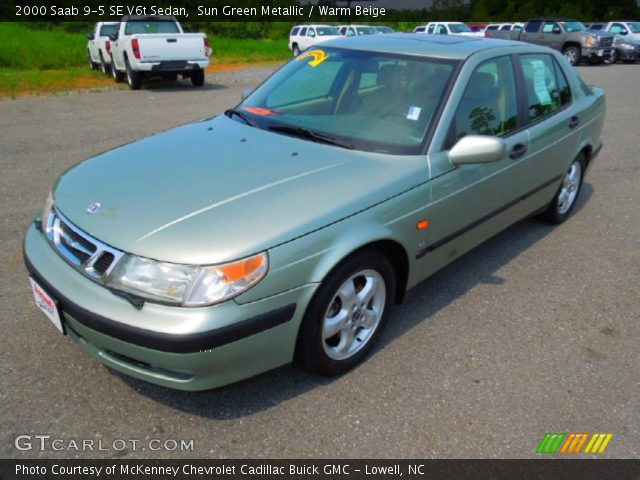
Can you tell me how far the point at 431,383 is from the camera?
2842 millimetres

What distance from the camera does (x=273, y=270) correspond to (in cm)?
231

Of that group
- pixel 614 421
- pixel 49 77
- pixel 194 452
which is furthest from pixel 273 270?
pixel 49 77

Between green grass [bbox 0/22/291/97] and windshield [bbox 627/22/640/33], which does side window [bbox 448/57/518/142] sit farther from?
windshield [bbox 627/22/640/33]

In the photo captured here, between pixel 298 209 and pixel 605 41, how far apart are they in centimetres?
2330

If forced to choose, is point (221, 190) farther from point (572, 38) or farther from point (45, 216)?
point (572, 38)

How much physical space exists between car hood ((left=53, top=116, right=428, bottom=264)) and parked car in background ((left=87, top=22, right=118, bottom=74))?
13.2 meters

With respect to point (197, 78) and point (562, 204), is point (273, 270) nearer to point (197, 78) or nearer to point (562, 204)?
point (562, 204)

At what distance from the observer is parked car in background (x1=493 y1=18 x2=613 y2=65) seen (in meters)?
21.1

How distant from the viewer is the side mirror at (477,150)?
9.82ft

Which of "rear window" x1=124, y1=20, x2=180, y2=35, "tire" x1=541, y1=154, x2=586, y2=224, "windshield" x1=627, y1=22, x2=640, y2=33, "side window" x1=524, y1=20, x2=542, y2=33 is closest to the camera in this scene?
"tire" x1=541, y1=154, x2=586, y2=224

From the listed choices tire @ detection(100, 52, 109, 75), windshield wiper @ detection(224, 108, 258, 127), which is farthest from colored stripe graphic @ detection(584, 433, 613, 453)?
tire @ detection(100, 52, 109, 75)

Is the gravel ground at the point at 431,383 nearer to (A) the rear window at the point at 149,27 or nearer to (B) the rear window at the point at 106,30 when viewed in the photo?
(A) the rear window at the point at 149,27
